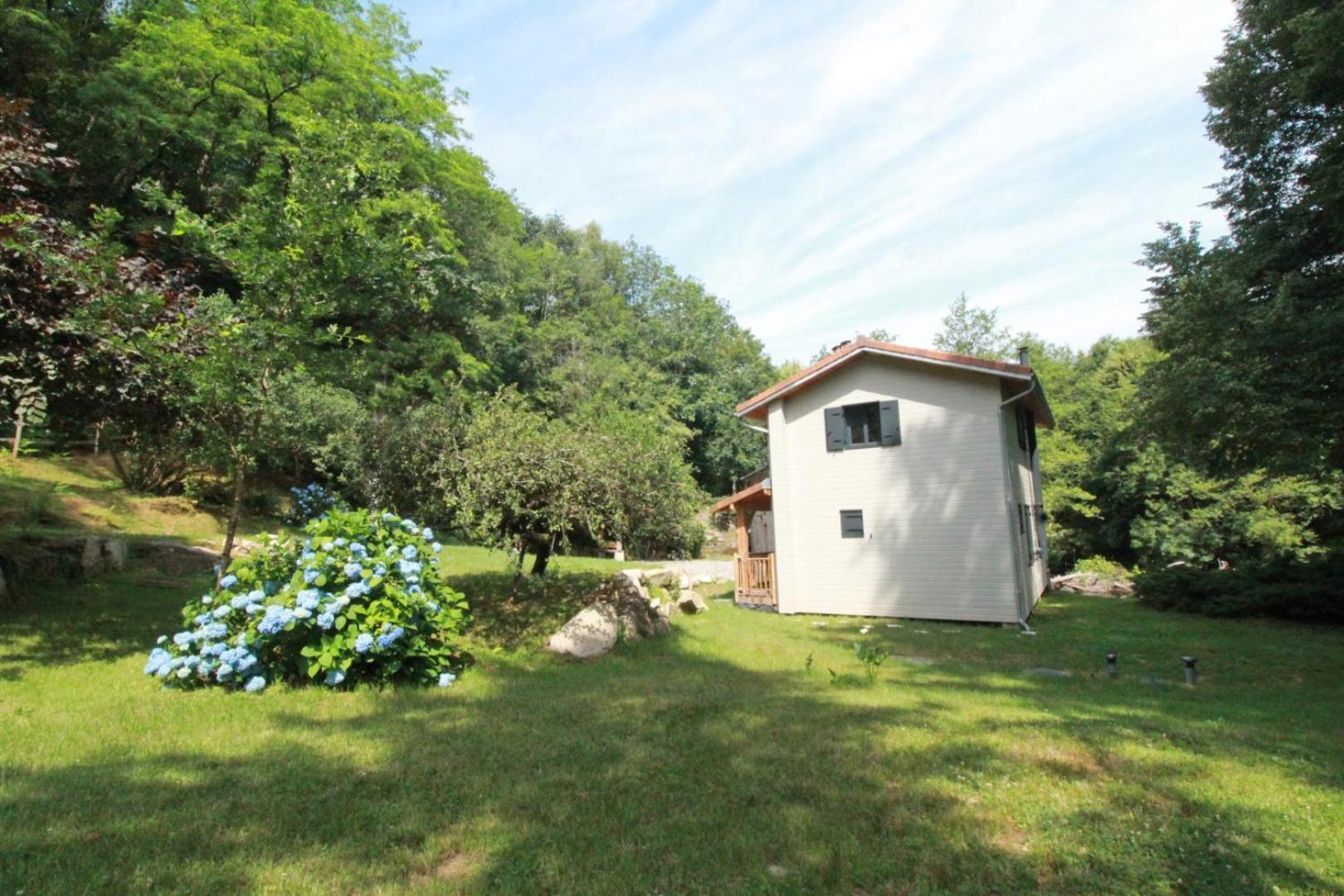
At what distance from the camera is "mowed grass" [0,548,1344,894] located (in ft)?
9.61

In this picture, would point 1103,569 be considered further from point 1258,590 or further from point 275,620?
point 275,620

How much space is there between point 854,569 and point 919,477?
2.62 metres

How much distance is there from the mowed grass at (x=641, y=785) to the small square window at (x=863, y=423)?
865cm

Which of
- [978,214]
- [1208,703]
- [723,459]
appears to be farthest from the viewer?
[723,459]

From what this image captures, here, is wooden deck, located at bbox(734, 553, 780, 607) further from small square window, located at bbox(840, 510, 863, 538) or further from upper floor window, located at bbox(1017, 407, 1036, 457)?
upper floor window, located at bbox(1017, 407, 1036, 457)

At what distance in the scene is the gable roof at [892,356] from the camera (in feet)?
44.8

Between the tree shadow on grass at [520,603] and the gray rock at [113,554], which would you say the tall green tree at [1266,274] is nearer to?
the tree shadow on grass at [520,603]

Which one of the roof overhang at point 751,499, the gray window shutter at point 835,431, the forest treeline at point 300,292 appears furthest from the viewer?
the roof overhang at point 751,499

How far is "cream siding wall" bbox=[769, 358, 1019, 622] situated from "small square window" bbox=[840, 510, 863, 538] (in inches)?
4.6

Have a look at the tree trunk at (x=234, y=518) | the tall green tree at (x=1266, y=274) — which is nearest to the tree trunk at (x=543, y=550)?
the tree trunk at (x=234, y=518)

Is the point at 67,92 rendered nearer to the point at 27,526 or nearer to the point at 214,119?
the point at 214,119

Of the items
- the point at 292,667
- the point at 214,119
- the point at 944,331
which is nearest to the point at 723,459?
the point at 944,331

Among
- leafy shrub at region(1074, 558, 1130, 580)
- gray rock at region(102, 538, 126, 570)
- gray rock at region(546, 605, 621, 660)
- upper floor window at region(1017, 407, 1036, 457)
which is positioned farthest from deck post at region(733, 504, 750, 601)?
leafy shrub at region(1074, 558, 1130, 580)

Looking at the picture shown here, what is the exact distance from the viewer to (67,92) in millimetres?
16609
